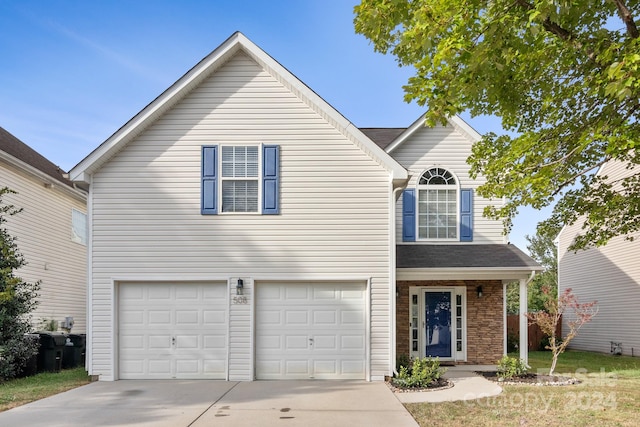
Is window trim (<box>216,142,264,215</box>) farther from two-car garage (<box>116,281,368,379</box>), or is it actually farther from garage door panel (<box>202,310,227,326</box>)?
garage door panel (<box>202,310,227,326</box>)

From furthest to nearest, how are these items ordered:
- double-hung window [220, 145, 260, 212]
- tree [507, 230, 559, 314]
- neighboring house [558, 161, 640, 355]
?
tree [507, 230, 559, 314], neighboring house [558, 161, 640, 355], double-hung window [220, 145, 260, 212]

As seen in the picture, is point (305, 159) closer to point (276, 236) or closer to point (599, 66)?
point (276, 236)

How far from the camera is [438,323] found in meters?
12.8

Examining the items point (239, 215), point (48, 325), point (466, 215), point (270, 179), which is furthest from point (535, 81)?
point (48, 325)

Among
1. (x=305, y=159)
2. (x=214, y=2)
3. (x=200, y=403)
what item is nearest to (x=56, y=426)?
(x=200, y=403)

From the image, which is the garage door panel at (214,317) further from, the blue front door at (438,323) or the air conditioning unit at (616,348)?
the air conditioning unit at (616,348)

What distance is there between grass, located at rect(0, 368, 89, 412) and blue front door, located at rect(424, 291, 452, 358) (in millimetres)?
8270

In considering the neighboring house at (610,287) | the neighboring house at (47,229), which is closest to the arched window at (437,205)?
the neighboring house at (610,287)

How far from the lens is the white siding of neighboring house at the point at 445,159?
1313 centimetres

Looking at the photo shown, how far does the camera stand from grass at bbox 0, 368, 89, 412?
8414 millimetres

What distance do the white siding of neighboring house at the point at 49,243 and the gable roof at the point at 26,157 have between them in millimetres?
239

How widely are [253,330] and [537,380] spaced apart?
6.14 m

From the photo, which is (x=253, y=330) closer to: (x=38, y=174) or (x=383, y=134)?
(x=383, y=134)

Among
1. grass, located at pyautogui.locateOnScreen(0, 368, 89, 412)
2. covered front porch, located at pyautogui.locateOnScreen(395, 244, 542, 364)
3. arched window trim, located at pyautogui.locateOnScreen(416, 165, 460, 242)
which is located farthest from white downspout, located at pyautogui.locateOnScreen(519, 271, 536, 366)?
grass, located at pyautogui.locateOnScreen(0, 368, 89, 412)
